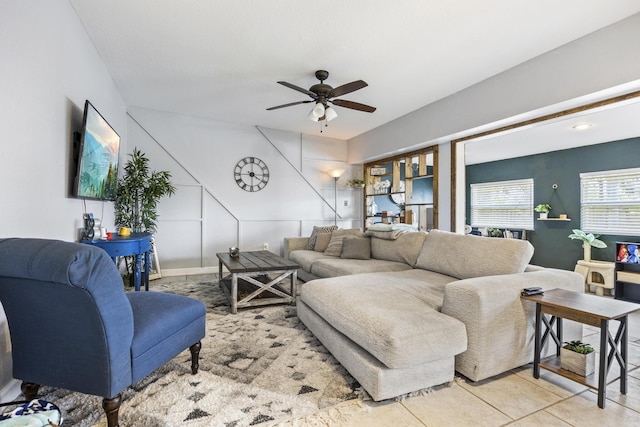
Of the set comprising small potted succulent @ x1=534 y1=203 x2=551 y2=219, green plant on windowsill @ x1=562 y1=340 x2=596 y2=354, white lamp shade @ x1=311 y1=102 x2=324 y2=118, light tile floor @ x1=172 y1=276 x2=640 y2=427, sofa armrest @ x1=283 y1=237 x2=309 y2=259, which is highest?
white lamp shade @ x1=311 y1=102 x2=324 y2=118

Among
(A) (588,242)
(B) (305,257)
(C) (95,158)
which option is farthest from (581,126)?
(C) (95,158)

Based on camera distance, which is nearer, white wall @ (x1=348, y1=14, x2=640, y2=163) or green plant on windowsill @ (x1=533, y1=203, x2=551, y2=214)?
white wall @ (x1=348, y1=14, x2=640, y2=163)

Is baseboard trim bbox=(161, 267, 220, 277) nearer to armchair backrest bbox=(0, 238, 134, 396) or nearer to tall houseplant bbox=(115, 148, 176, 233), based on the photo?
tall houseplant bbox=(115, 148, 176, 233)

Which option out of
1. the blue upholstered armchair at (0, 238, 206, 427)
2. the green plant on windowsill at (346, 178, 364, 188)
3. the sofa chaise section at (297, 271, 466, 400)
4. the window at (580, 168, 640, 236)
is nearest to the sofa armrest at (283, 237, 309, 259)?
the green plant on windowsill at (346, 178, 364, 188)

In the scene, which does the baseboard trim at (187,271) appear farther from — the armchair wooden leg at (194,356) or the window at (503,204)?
the window at (503,204)

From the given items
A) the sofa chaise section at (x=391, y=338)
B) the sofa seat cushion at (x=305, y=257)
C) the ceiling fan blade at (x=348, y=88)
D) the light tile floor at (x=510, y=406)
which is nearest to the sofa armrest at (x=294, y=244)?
the sofa seat cushion at (x=305, y=257)

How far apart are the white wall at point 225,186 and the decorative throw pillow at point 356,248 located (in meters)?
2.03

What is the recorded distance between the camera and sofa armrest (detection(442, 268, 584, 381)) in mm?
1764

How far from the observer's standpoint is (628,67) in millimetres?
2328

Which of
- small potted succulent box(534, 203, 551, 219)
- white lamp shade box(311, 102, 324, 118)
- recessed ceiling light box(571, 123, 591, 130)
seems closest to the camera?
white lamp shade box(311, 102, 324, 118)

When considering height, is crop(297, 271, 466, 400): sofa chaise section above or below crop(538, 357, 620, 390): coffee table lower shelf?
above

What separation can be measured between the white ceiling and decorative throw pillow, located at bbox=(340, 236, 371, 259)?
1924 millimetres

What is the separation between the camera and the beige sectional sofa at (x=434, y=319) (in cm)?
161

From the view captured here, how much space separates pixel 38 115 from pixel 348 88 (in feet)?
8.06
